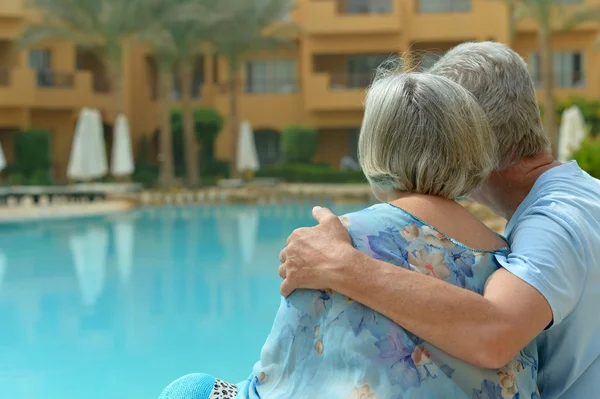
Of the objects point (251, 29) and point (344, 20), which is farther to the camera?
point (344, 20)

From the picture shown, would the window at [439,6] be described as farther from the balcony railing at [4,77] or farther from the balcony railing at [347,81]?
the balcony railing at [4,77]

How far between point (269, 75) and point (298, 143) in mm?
5386

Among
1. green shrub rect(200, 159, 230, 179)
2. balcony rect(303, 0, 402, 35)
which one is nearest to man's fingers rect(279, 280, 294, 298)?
green shrub rect(200, 159, 230, 179)

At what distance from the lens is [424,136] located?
193cm

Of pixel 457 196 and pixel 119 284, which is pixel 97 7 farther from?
pixel 457 196

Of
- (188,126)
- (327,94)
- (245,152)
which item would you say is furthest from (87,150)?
(327,94)

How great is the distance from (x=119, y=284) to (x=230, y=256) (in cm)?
293

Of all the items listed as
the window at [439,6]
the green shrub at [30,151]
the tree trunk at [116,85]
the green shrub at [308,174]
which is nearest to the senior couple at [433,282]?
the tree trunk at [116,85]

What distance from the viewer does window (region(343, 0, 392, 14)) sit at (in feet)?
110

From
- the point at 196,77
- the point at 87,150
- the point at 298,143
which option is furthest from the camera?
the point at 196,77

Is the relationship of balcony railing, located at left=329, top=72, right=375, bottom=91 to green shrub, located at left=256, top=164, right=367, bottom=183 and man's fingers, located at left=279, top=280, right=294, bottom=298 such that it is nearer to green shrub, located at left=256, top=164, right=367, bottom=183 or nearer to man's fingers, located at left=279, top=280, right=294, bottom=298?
green shrub, located at left=256, top=164, right=367, bottom=183

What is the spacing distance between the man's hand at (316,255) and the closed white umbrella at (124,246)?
32.7 feet

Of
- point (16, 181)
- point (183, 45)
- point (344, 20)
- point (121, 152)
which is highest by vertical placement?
point (344, 20)

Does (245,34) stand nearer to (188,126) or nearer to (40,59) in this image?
(188,126)
